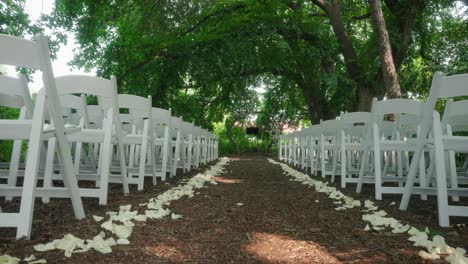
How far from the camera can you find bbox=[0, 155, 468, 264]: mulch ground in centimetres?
240

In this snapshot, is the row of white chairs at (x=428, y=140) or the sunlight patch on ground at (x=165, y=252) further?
the row of white chairs at (x=428, y=140)

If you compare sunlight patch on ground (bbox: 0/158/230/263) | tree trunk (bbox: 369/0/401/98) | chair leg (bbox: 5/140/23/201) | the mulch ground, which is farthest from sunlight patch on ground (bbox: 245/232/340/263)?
tree trunk (bbox: 369/0/401/98)

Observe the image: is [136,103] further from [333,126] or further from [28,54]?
[333,126]

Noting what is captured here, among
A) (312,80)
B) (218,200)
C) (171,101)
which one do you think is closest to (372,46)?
(312,80)

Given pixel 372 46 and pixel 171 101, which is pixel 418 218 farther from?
pixel 171 101

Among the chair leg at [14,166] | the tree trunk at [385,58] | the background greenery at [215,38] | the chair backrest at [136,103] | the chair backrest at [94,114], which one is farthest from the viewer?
the background greenery at [215,38]

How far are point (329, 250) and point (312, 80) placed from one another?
44.2ft

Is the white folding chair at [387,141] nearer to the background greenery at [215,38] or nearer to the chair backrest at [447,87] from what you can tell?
the chair backrest at [447,87]

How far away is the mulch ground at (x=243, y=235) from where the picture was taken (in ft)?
7.86

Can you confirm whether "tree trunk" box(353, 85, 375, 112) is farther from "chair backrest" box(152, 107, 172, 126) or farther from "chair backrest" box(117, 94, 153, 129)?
"chair backrest" box(117, 94, 153, 129)

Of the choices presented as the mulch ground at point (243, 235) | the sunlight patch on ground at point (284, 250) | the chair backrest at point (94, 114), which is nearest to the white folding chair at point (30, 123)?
the mulch ground at point (243, 235)

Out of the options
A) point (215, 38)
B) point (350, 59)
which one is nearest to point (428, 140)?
point (215, 38)

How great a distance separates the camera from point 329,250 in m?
2.61

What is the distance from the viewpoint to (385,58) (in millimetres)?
9750
